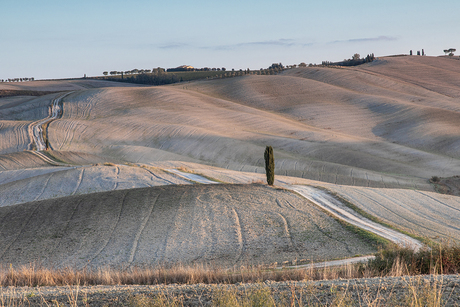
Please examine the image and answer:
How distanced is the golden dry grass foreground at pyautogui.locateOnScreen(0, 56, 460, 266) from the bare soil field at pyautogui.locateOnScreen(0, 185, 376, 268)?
0.28 feet

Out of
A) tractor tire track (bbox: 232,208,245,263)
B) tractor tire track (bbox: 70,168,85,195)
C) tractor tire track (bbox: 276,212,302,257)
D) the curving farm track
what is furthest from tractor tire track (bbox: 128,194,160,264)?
the curving farm track

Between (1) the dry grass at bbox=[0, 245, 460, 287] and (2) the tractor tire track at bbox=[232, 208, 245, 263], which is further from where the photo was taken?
(2) the tractor tire track at bbox=[232, 208, 245, 263]

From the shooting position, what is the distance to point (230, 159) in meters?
48.8

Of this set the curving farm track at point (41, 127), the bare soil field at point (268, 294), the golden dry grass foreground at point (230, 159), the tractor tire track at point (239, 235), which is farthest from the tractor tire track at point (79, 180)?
the curving farm track at point (41, 127)

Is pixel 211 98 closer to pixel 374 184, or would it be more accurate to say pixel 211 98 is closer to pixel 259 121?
pixel 259 121

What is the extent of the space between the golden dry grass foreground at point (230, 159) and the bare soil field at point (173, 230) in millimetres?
84

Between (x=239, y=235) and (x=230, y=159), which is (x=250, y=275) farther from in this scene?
(x=230, y=159)

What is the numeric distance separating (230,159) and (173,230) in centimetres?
3146

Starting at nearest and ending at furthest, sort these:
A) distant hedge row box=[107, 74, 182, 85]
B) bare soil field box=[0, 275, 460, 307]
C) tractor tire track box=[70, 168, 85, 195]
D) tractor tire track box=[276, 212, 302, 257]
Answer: bare soil field box=[0, 275, 460, 307], tractor tire track box=[276, 212, 302, 257], tractor tire track box=[70, 168, 85, 195], distant hedge row box=[107, 74, 182, 85]

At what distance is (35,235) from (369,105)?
71729 millimetres

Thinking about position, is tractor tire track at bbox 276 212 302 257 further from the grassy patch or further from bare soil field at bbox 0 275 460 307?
bare soil field at bbox 0 275 460 307

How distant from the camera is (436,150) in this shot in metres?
53.5

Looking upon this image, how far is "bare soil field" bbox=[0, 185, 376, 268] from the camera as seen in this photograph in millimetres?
15383

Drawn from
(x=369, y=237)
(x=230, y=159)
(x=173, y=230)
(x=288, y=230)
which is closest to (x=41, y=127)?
(x=230, y=159)
